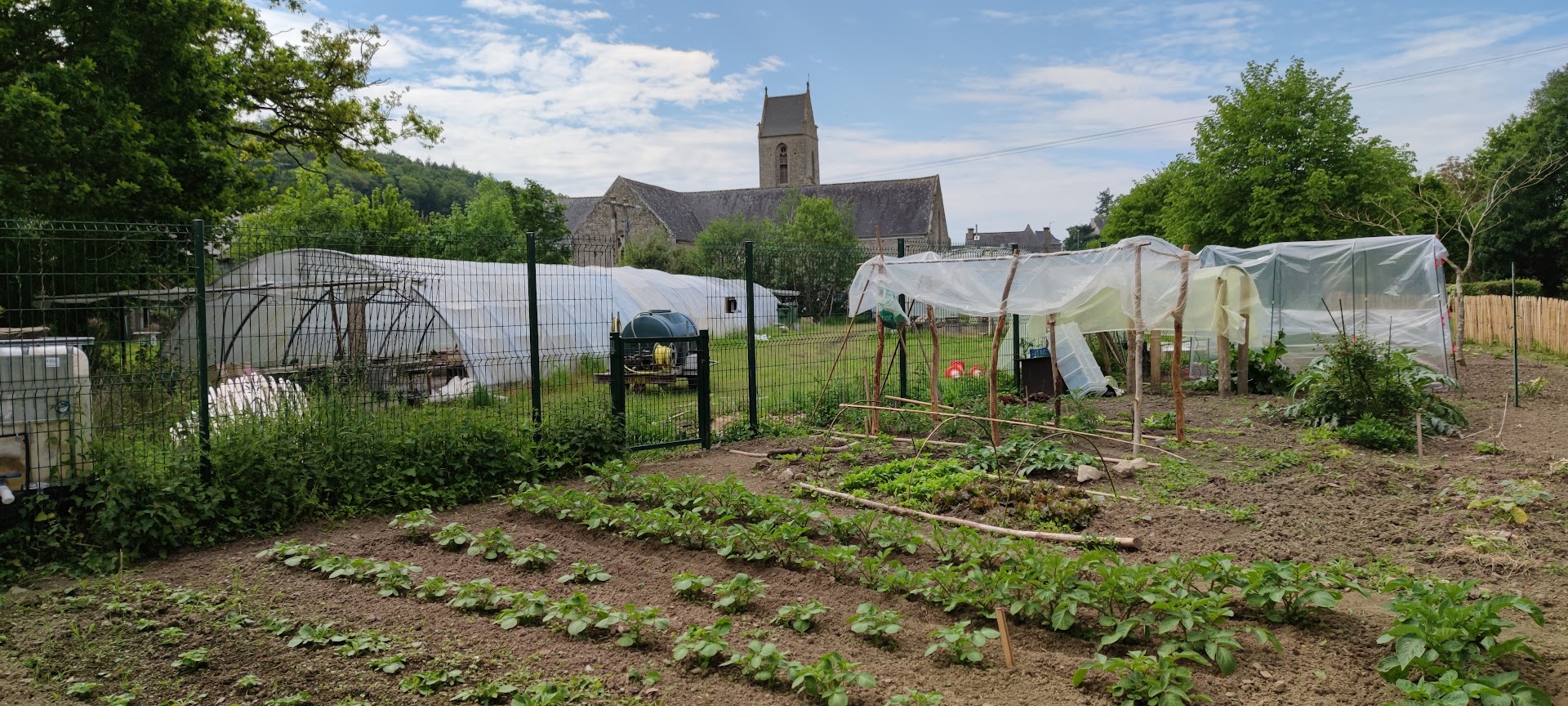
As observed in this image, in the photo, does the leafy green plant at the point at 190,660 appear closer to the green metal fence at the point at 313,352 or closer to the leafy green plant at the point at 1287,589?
the green metal fence at the point at 313,352

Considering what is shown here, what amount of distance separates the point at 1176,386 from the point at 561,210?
34.9 metres

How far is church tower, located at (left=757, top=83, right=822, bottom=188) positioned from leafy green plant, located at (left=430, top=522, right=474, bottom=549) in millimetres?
67782

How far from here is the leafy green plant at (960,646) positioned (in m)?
3.73

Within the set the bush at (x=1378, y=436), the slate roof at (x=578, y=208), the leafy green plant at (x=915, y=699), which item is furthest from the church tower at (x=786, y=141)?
the leafy green plant at (x=915, y=699)

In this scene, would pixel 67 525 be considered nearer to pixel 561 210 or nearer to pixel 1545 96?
pixel 561 210

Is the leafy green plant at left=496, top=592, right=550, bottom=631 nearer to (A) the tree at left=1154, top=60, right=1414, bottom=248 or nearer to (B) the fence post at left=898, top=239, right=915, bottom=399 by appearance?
(B) the fence post at left=898, top=239, right=915, bottom=399

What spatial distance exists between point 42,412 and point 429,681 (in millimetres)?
3918

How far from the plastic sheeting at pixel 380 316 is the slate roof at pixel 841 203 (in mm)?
41817

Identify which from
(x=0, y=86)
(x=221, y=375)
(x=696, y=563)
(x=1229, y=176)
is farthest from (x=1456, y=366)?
(x=0, y=86)

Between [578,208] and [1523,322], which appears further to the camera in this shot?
[578,208]

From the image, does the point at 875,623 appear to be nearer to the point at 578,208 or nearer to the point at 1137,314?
A: the point at 1137,314

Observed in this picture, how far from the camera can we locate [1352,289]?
13836 millimetres

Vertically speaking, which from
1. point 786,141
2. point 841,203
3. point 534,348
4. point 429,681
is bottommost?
point 429,681

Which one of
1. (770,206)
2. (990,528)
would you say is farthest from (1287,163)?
(770,206)
